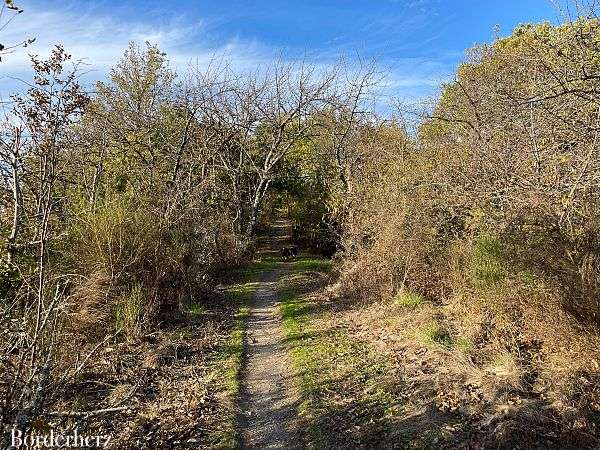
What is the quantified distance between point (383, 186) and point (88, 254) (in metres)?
7.35

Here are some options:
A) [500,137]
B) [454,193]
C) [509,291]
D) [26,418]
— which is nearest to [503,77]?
[500,137]

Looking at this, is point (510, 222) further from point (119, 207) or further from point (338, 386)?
point (119, 207)

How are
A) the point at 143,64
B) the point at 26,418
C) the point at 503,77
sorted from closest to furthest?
the point at 26,418, the point at 503,77, the point at 143,64

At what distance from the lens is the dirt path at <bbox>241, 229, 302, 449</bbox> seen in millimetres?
6117

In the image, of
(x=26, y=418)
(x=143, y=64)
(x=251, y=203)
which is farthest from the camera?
(x=251, y=203)

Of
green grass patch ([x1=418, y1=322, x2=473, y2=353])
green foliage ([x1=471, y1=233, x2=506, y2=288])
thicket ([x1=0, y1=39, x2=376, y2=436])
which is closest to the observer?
thicket ([x1=0, y1=39, x2=376, y2=436])

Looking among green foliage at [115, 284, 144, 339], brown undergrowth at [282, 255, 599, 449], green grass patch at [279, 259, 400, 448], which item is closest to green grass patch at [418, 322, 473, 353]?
brown undergrowth at [282, 255, 599, 449]

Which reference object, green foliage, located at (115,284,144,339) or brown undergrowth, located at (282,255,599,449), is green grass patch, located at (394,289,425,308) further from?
green foliage, located at (115,284,144,339)

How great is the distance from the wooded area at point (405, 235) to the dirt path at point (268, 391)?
2141mm

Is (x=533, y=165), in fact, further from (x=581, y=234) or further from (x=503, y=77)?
(x=503, y=77)

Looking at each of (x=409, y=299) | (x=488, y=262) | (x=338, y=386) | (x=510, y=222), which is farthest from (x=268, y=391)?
(x=510, y=222)

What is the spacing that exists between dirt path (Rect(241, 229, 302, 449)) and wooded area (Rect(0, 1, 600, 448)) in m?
2.14

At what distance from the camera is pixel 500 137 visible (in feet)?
34.3

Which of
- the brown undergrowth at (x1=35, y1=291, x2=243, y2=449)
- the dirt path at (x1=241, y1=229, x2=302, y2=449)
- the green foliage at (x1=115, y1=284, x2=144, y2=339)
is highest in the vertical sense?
the green foliage at (x1=115, y1=284, x2=144, y2=339)
